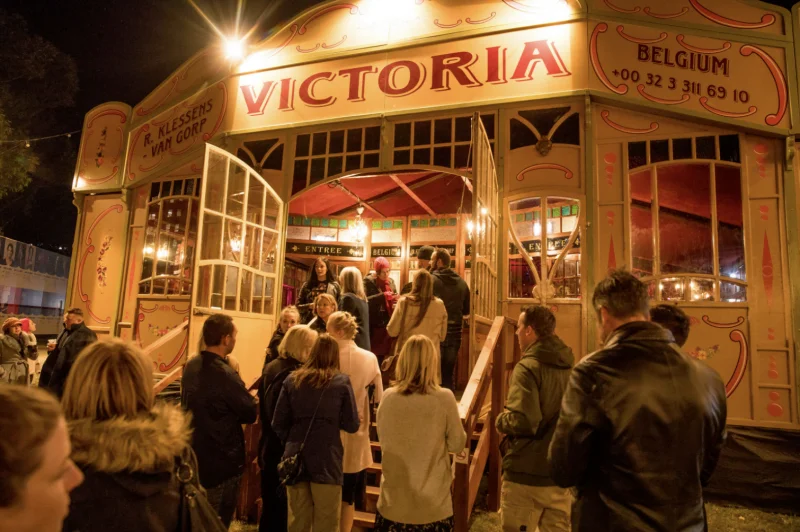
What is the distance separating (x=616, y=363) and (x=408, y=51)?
625 centimetres

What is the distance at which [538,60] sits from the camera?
6.48 meters

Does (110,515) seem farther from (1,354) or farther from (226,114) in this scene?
(1,354)

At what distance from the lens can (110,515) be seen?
1.38m

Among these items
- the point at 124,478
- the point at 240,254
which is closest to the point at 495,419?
the point at 240,254

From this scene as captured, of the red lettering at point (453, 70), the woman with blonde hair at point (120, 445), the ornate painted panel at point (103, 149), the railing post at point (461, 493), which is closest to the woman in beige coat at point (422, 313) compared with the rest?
the railing post at point (461, 493)

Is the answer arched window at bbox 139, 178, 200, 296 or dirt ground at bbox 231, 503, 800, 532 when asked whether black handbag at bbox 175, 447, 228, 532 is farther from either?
arched window at bbox 139, 178, 200, 296

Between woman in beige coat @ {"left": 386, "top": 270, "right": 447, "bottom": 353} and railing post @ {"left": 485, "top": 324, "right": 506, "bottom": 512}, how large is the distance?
2.21 feet

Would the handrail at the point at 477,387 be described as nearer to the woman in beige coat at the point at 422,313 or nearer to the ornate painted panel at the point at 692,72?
the woman in beige coat at the point at 422,313

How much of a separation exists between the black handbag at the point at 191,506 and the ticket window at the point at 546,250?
5.16 meters

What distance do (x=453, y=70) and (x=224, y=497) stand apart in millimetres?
5737

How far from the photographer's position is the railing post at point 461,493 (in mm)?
3791

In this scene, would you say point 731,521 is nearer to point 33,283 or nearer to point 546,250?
point 546,250

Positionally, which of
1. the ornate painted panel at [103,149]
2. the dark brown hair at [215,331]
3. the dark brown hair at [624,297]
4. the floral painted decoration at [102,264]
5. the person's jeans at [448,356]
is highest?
the ornate painted panel at [103,149]

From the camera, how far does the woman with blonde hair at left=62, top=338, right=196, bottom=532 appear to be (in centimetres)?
139
